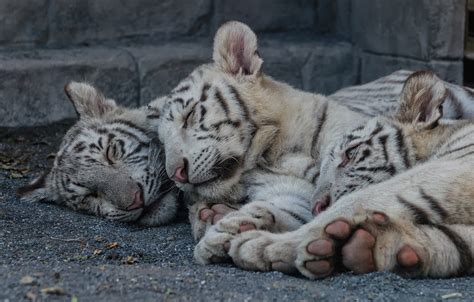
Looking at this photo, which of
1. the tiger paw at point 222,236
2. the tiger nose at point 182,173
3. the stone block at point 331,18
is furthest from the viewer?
the stone block at point 331,18

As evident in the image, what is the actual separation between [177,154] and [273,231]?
19.2 inches

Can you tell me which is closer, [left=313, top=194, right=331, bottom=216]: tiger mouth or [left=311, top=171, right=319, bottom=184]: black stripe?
[left=313, top=194, right=331, bottom=216]: tiger mouth

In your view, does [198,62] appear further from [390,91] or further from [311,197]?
[311,197]

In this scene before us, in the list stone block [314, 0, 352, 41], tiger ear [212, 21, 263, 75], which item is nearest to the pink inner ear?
tiger ear [212, 21, 263, 75]

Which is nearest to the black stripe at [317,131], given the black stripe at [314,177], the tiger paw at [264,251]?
the black stripe at [314,177]

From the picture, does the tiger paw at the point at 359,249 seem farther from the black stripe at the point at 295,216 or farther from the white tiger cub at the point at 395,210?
the black stripe at the point at 295,216

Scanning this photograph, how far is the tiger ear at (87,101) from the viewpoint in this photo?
3.41 m

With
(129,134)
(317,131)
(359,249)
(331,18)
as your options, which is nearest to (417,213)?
(359,249)

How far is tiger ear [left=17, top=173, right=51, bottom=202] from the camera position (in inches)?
131

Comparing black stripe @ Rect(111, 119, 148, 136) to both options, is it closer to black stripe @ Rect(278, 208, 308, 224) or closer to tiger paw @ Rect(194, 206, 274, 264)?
black stripe @ Rect(278, 208, 308, 224)

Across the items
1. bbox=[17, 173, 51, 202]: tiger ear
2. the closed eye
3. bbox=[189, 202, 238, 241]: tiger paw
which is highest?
the closed eye

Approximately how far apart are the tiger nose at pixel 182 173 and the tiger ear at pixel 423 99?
668 millimetres

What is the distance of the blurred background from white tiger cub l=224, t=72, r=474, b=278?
59.1 inches

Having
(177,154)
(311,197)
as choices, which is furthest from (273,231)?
(177,154)
